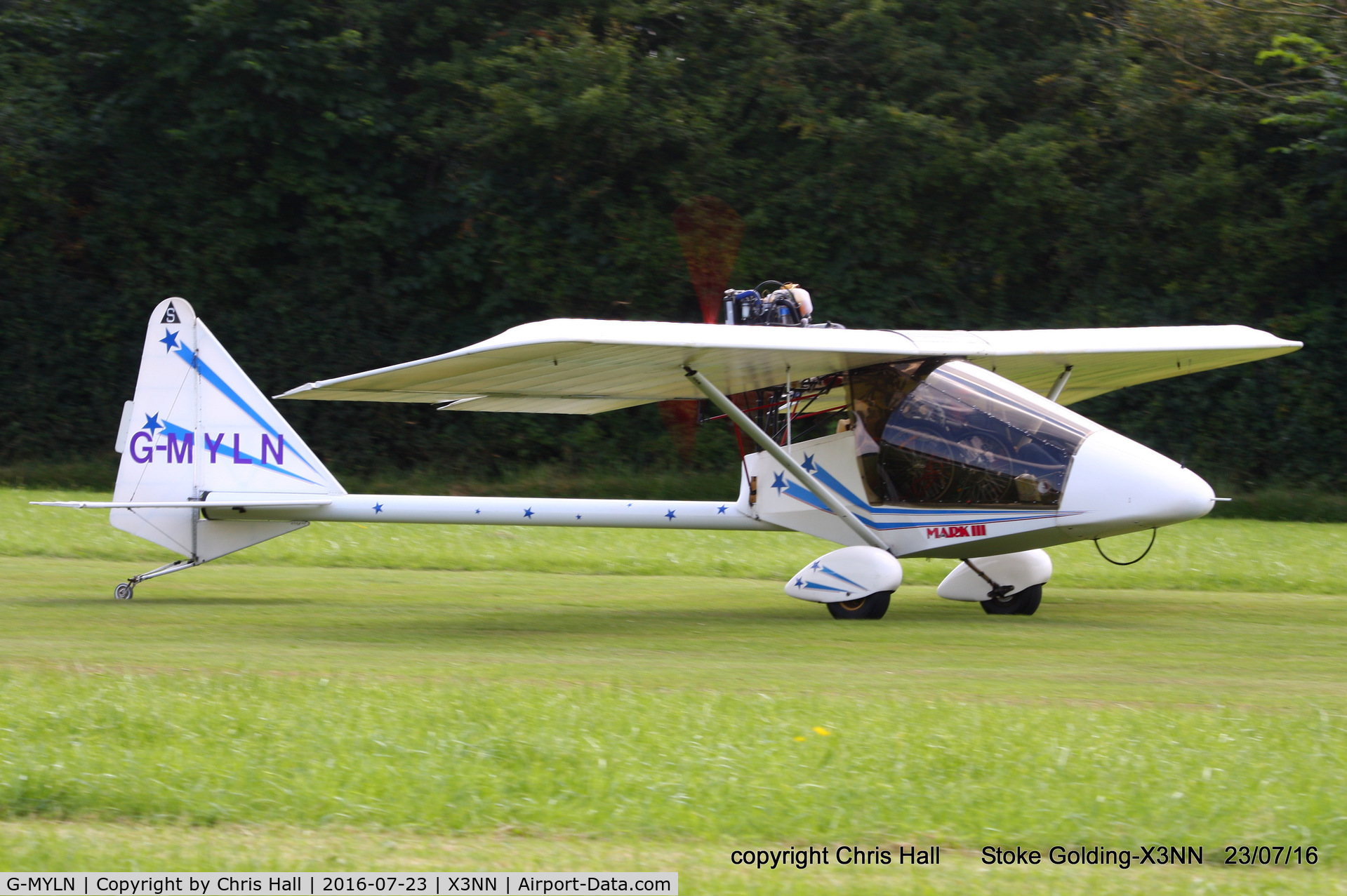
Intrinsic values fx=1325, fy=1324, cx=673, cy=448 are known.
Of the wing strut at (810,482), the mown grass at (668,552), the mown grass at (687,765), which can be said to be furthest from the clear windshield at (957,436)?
the mown grass at (687,765)

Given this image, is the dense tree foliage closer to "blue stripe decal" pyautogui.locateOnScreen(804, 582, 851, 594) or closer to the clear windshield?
the clear windshield

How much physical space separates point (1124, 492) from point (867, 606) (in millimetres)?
1939

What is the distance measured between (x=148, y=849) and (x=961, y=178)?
21050 millimetres

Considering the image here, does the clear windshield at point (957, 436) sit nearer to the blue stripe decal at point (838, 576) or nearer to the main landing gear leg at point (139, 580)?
the blue stripe decal at point (838, 576)

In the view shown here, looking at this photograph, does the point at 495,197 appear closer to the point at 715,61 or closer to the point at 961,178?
the point at 715,61

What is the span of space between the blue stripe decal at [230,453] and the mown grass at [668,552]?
10.2 ft

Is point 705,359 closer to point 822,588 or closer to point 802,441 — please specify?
point 802,441

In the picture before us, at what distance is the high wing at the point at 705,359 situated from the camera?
8406mm

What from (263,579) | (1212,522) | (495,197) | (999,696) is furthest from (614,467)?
(999,696)

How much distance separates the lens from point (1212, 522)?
18062 mm

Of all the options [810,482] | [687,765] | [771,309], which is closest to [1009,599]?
[810,482]

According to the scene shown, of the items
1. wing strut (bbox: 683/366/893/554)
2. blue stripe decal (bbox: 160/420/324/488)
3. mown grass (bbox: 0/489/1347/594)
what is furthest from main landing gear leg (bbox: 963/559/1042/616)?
blue stripe decal (bbox: 160/420/324/488)
